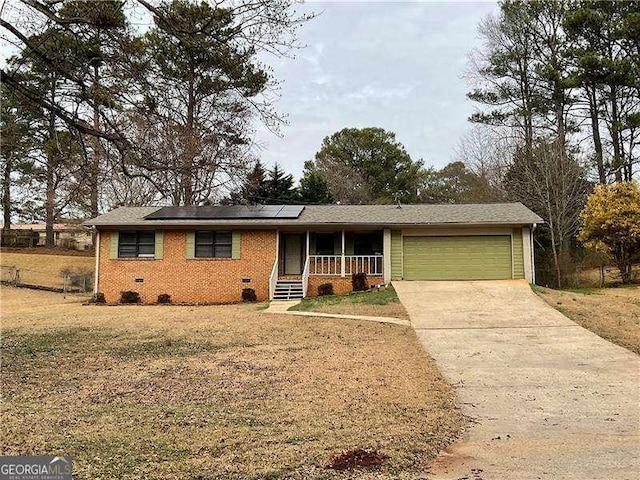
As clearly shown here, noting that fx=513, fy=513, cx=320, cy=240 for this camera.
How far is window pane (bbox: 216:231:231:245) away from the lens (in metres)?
18.9

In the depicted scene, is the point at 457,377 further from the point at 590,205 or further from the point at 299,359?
the point at 590,205

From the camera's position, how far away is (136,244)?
62.8 ft

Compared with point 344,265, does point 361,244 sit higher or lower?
higher

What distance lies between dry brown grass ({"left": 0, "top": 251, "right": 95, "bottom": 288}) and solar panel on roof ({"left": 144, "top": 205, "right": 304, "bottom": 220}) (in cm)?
887

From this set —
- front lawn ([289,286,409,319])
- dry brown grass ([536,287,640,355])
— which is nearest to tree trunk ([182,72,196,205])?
front lawn ([289,286,409,319])

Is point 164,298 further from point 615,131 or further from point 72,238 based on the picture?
point 615,131

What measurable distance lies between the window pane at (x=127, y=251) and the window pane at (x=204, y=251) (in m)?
2.37

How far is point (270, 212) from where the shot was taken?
65.1 feet

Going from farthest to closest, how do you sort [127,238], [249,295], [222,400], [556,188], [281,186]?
1. [281,186]
2. [556,188]
3. [127,238]
4. [249,295]
5. [222,400]

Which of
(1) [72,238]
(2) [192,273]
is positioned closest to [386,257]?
(2) [192,273]

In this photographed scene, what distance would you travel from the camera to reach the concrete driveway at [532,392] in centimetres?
407

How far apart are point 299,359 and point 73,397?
3.46m

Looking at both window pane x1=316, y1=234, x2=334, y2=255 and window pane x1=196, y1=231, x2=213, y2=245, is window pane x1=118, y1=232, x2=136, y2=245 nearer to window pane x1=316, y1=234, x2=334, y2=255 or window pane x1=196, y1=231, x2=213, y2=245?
window pane x1=196, y1=231, x2=213, y2=245

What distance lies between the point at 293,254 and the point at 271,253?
5.52 feet
